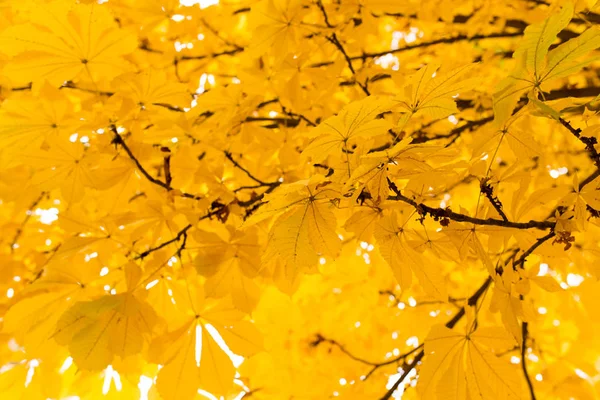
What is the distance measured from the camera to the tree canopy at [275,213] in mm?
635

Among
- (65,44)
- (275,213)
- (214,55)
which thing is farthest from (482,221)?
Answer: (214,55)

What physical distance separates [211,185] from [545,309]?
1.44m

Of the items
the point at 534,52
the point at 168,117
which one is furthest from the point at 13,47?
the point at 534,52

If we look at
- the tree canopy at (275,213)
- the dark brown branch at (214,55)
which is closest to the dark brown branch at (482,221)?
the tree canopy at (275,213)

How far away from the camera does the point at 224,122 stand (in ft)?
3.61

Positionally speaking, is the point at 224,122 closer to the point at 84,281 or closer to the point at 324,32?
the point at 324,32

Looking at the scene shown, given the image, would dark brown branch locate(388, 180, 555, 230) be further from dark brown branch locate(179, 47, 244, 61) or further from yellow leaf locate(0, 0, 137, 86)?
dark brown branch locate(179, 47, 244, 61)

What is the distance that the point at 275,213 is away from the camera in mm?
593

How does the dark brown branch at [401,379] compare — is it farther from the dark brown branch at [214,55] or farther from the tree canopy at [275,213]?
the dark brown branch at [214,55]

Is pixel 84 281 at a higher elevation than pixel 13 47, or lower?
lower

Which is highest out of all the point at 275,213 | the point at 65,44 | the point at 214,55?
the point at 214,55

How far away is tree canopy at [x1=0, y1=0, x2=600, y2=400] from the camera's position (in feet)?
2.08

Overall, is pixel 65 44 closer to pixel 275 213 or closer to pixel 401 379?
pixel 275 213

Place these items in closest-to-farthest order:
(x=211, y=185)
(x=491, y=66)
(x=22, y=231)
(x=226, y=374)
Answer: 1. (x=226, y=374)
2. (x=211, y=185)
3. (x=22, y=231)
4. (x=491, y=66)
